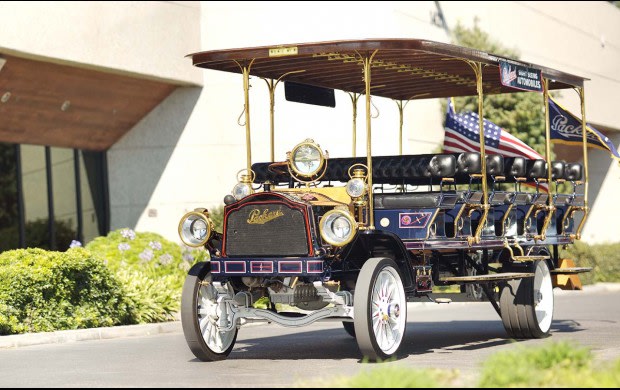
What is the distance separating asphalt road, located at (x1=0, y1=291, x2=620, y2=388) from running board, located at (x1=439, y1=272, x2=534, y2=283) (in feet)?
2.31

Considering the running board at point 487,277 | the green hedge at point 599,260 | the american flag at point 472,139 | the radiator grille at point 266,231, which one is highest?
the american flag at point 472,139

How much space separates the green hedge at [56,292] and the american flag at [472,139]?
4.80 m

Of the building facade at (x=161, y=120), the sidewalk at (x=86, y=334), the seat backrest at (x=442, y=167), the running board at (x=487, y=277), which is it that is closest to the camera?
the running board at (x=487, y=277)

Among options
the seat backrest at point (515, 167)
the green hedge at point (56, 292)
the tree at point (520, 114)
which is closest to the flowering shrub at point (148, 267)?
the green hedge at point (56, 292)

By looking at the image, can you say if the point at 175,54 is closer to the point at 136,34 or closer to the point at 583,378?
the point at 136,34

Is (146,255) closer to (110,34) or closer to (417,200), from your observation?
(110,34)

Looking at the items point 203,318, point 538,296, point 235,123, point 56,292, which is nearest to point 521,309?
point 538,296

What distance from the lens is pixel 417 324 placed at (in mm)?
17109

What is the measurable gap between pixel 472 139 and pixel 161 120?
11843mm

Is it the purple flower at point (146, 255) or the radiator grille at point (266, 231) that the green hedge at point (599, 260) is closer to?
the purple flower at point (146, 255)

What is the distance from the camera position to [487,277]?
12.5 m

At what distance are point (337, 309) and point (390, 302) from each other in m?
0.55

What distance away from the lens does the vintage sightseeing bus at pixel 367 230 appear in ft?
37.1

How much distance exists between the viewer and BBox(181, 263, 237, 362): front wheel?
11.7m
